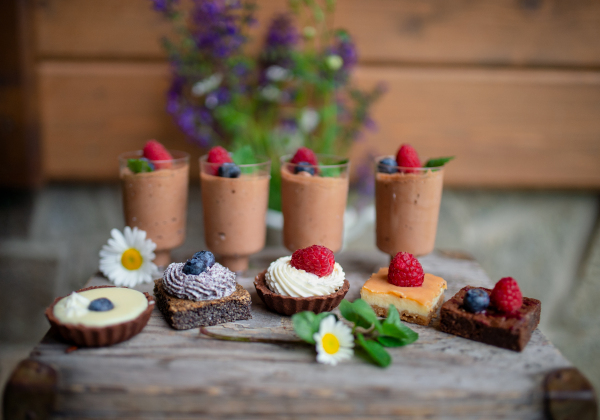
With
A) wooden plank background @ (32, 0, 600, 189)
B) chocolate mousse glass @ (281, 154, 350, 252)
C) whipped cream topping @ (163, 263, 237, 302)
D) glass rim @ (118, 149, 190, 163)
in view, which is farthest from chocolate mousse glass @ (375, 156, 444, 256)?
wooden plank background @ (32, 0, 600, 189)

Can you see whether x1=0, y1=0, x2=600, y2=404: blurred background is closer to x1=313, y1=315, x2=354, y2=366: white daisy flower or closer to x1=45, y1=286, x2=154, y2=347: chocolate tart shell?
x1=313, y1=315, x2=354, y2=366: white daisy flower

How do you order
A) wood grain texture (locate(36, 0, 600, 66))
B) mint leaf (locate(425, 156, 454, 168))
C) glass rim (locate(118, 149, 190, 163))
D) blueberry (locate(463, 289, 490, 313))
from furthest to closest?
wood grain texture (locate(36, 0, 600, 66)) → glass rim (locate(118, 149, 190, 163)) → mint leaf (locate(425, 156, 454, 168)) → blueberry (locate(463, 289, 490, 313))

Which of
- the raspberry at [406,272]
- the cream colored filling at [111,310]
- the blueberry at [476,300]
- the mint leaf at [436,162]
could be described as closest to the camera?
the cream colored filling at [111,310]

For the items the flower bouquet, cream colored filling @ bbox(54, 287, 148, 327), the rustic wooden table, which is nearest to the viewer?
the rustic wooden table

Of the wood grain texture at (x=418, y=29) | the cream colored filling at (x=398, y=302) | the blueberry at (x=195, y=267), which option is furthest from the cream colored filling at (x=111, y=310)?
the wood grain texture at (x=418, y=29)

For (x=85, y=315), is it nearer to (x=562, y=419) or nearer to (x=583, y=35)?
(x=562, y=419)

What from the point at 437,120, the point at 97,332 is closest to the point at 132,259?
the point at 97,332

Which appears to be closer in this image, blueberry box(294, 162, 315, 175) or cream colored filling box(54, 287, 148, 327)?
cream colored filling box(54, 287, 148, 327)

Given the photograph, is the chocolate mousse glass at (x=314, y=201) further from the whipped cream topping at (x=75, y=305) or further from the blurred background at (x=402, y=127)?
the whipped cream topping at (x=75, y=305)
